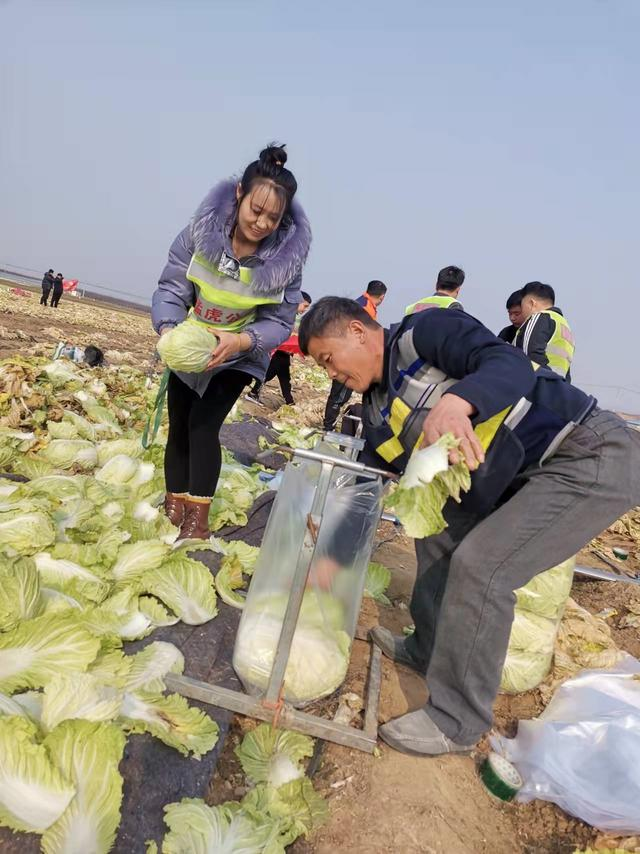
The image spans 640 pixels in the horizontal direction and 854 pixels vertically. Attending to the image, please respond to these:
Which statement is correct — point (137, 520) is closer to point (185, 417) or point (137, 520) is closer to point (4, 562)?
point (185, 417)

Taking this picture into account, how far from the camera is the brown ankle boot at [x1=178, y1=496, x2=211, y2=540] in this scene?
12.1ft

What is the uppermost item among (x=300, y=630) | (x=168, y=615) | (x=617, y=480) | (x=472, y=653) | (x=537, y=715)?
(x=617, y=480)

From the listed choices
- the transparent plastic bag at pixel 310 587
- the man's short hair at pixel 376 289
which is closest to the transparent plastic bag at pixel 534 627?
the transparent plastic bag at pixel 310 587

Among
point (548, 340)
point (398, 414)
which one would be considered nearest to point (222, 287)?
point (398, 414)

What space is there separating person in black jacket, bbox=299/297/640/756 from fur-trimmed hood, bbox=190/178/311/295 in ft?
2.51

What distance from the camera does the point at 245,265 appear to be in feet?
Result: 10.9

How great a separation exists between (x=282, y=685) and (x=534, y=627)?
1718mm

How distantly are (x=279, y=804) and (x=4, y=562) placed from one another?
59.8 inches

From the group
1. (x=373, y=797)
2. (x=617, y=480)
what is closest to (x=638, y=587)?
(x=617, y=480)

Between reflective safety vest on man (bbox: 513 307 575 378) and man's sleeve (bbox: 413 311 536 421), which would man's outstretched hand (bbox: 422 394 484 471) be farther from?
reflective safety vest on man (bbox: 513 307 575 378)

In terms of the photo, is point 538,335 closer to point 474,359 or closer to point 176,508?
point 474,359

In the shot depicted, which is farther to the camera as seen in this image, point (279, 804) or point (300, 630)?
point (300, 630)

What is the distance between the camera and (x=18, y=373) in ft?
20.3

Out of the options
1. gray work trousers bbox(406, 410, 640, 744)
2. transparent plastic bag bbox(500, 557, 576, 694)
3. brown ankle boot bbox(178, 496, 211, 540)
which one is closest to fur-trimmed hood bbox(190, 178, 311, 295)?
brown ankle boot bbox(178, 496, 211, 540)
